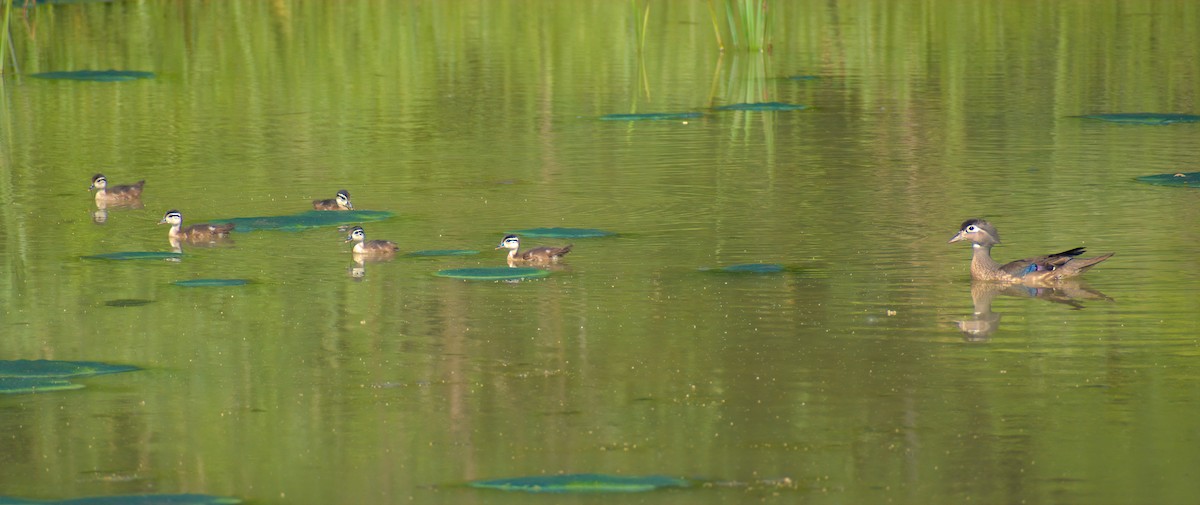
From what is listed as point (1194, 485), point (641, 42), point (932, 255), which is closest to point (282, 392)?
point (1194, 485)

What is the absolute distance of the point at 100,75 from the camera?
80.6ft

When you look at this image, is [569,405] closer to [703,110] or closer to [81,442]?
[81,442]

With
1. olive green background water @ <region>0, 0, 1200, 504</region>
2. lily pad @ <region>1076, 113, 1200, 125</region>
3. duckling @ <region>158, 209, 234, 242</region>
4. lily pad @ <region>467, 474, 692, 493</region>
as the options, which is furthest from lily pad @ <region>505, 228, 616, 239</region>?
lily pad @ <region>1076, 113, 1200, 125</region>

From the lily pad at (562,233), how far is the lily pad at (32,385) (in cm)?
443

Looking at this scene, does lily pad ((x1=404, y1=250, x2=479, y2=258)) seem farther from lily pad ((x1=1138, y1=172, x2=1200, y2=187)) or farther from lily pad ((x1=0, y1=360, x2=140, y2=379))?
lily pad ((x1=1138, y1=172, x2=1200, y2=187))

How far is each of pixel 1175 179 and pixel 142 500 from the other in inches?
385

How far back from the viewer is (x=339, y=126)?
19672 mm

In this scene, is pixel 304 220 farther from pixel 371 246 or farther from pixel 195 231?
pixel 371 246

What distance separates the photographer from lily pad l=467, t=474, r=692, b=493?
704 centimetres

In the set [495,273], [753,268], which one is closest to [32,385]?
[495,273]

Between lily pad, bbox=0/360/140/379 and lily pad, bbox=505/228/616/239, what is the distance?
4084mm

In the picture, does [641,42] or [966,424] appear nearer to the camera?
[966,424]

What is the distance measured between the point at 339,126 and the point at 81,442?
12042 mm

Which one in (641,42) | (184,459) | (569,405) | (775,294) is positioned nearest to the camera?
(184,459)
